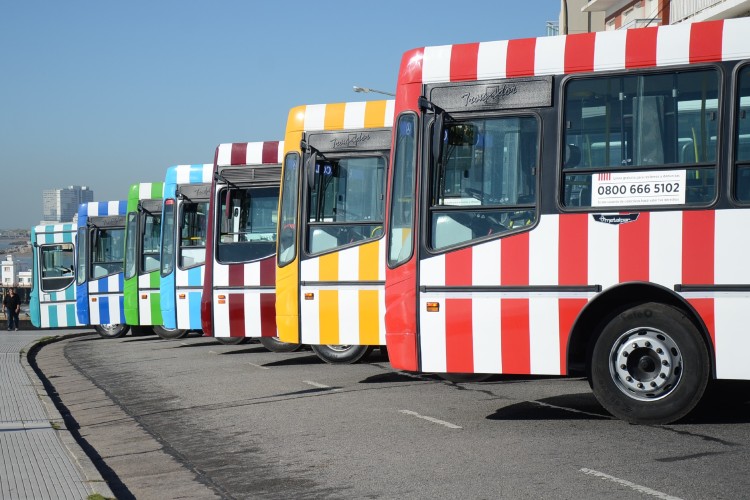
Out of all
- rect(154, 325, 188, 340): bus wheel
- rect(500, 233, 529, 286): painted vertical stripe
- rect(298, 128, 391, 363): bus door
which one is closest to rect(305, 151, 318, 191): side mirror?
rect(298, 128, 391, 363): bus door

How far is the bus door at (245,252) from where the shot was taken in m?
18.4

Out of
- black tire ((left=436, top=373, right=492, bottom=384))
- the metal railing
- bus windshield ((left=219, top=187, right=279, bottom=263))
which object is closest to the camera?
black tire ((left=436, top=373, right=492, bottom=384))

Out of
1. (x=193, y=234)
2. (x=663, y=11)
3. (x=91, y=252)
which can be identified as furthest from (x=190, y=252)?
(x=663, y=11)

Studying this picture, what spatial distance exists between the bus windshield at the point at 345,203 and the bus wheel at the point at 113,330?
15918 millimetres

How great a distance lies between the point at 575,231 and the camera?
31.2 ft

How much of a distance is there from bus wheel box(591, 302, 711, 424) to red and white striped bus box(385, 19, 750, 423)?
0.5 inches

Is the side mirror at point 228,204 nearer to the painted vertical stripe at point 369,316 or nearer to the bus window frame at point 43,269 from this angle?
the painted vertical stripe at point 369,316

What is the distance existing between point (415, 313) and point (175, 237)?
13599 millimetres

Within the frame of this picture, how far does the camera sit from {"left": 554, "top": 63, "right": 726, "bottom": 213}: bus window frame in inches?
357

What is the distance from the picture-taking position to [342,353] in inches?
666

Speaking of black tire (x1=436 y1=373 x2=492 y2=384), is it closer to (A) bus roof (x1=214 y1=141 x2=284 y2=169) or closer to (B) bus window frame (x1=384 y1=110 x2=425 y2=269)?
(B) bus window frame (x1=384 y1=110 x2=425 y2=269)

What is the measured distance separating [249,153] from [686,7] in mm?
18679

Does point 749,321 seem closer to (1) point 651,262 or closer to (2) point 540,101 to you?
(1) point 651,262

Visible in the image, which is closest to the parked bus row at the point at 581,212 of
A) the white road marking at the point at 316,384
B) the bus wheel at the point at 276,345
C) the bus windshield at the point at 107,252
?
the white road marking at the point at 316,384
